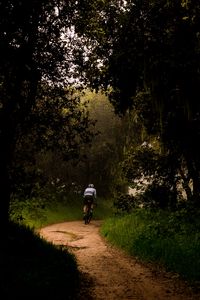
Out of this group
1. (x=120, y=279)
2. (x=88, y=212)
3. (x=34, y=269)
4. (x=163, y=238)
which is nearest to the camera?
(x=34, y=269)

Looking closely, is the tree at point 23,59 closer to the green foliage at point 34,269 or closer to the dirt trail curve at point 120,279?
the green foliage at point 34,269

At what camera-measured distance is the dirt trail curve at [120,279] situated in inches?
377

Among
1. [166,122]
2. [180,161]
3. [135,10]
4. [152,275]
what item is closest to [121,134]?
[180,161]

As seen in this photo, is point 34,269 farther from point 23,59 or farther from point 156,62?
point 156,62

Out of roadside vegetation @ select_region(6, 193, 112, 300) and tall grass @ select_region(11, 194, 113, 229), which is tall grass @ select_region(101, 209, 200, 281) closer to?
roadside vegetation @ select_region(6, 193, 112, 300)

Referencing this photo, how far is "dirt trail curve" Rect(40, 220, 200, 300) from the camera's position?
9586mm

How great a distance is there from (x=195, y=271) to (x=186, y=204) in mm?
8054

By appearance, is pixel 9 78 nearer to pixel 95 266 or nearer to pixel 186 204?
pixel 95 266

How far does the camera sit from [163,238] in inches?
579

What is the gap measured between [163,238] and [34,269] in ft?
21.2

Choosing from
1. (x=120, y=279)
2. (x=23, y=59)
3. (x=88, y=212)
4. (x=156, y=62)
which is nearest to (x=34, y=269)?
(x=120, y=279)

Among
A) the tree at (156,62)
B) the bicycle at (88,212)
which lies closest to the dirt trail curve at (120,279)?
the tree at (156,62)

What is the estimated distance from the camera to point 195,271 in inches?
436

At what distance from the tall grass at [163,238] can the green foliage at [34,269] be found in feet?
9.98
